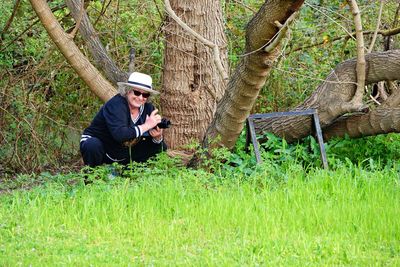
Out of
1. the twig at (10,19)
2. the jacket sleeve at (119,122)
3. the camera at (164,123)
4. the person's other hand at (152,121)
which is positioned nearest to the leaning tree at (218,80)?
the camera at (164,123)

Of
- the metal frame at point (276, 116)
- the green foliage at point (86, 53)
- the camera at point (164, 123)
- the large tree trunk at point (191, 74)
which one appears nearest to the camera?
the metal frame at point (276, 116)

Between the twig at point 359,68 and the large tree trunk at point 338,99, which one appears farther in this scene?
the large tree trunk at point 338,99

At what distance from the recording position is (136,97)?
918cm

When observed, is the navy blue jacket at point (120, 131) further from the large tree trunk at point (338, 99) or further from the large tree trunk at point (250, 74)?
the large tree trunk at point (338, 99)

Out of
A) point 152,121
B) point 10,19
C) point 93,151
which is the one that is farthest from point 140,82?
point 10,19

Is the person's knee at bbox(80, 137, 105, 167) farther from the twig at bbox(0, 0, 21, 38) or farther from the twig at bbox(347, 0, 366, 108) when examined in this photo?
the twig at bbox(347, 0, 366, 108)

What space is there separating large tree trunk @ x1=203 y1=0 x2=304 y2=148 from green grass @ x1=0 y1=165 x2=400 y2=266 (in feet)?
2.26

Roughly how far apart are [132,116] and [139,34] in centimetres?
273

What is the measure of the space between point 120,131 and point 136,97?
1.35 feet

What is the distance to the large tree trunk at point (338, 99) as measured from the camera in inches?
360

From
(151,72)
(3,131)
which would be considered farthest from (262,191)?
(3,131)

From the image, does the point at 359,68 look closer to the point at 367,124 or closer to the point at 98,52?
the point at 367,124

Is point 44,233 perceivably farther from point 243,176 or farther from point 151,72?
point 151,72

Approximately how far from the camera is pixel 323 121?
9438mm
